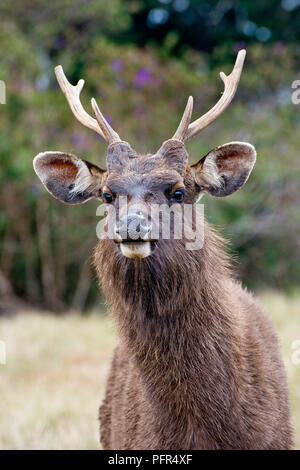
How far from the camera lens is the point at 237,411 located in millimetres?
3262

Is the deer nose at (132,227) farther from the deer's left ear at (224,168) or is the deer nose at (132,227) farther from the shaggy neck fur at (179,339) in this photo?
the deer's left ear at (224,168)

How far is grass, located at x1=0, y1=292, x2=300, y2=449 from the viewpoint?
5.38m

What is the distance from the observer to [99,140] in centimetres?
1004

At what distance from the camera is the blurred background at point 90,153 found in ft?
30.4

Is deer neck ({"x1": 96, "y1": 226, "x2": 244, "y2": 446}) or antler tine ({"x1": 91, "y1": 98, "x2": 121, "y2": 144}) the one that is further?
antler tine ({"x1": 91, "y1": 98, "x2": 121, "y2": 144})

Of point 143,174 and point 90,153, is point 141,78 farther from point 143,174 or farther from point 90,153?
point 143,174

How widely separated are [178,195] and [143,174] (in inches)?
7.8

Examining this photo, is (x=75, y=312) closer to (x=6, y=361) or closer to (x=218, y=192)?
(x=6, y=361)

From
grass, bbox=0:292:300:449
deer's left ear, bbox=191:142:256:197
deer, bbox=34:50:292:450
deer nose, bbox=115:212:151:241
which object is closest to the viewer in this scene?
deer nose, bbox=115:212:151:241

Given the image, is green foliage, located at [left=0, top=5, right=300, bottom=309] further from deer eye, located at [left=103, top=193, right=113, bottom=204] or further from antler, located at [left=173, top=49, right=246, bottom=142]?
deer eye, located at [left=103, top=193, right=113, bottom=204]

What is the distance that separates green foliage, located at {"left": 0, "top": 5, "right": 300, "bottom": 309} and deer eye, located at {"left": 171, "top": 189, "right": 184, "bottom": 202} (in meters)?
6.57

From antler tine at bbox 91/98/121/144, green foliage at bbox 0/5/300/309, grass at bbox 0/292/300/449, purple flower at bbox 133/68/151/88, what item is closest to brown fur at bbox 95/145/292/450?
antler tine at bbox 91/98/121/144

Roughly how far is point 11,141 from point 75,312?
2762mm

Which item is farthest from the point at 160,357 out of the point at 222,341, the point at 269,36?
the point at 269,36
